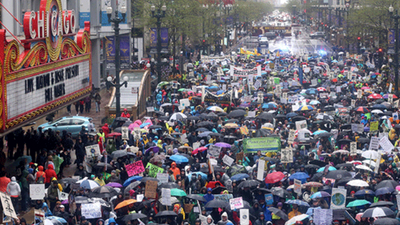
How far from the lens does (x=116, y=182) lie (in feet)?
63.7

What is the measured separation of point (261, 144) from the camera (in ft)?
73.5

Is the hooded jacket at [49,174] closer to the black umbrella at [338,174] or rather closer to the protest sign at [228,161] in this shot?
the protest sign at [228,161]

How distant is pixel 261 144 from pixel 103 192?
6.72m

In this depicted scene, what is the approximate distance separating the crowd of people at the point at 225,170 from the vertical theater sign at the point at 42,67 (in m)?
1.78

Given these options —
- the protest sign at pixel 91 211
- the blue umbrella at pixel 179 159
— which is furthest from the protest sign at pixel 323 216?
the blue umbrella at pixel 179 159

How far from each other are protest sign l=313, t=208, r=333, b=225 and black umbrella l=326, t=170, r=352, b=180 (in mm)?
3632

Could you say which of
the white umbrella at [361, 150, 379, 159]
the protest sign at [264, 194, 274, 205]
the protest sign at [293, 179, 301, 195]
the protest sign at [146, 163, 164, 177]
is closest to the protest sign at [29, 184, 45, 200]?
the protest sign at [146, 163, 164, 177]

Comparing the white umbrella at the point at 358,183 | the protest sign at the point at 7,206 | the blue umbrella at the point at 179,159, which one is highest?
the protest sign at the point at 7,206

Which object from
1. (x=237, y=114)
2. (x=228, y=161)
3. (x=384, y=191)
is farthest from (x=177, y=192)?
(x=237, y=114)

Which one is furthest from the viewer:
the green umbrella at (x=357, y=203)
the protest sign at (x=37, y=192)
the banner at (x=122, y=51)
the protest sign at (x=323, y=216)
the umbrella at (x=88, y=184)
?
the banner at (x=122, y=51)

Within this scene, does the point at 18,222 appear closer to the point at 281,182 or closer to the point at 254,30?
the point at 281,182

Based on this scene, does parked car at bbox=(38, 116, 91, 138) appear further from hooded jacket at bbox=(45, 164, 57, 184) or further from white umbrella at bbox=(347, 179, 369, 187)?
white umbrella at bbox=(347, 179, 369, 187)

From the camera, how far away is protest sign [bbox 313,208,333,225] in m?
15.5

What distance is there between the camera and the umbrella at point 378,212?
15352mm
